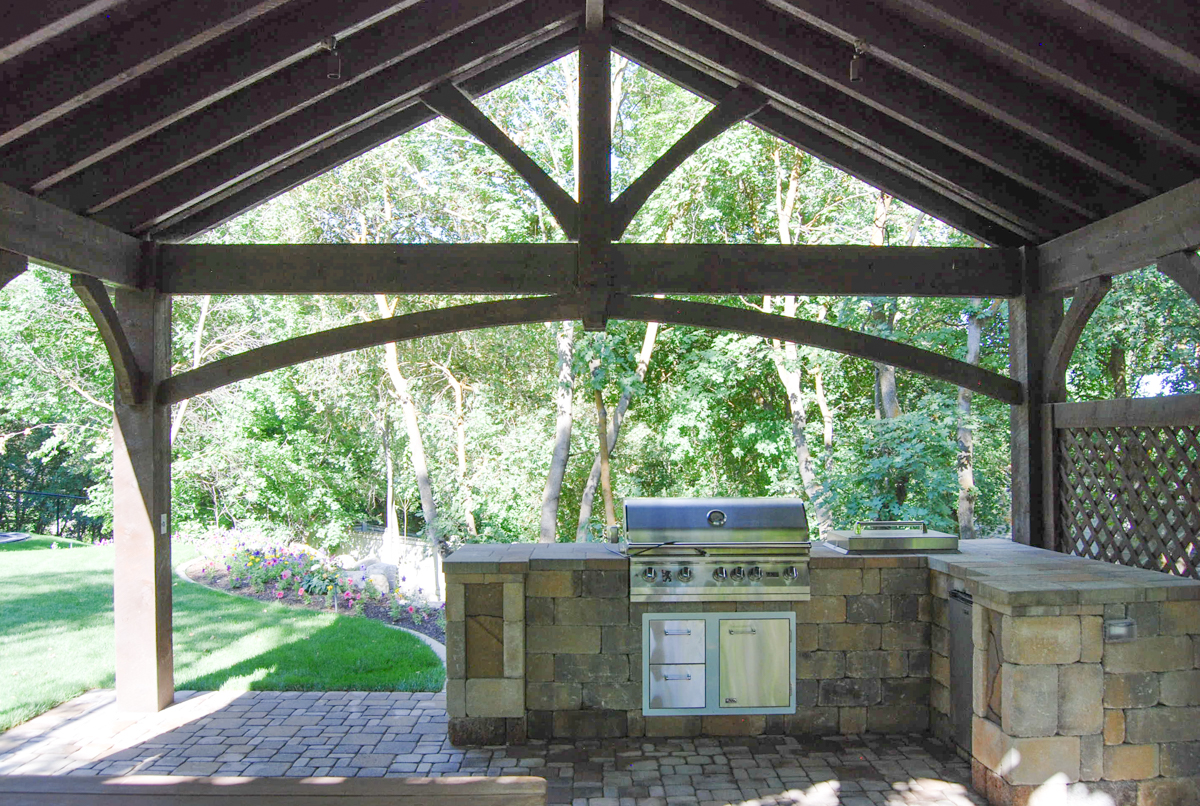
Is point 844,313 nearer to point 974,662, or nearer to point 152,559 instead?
point 974,662

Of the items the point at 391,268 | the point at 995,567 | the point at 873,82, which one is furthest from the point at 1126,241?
the point at 391,268

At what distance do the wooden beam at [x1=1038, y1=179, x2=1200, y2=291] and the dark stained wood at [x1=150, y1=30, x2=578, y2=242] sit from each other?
2.89 meters

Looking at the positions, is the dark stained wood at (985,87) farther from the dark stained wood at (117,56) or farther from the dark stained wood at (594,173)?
the dark stained wood at (117,56)

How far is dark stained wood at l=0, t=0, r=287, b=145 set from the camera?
2.92 metres

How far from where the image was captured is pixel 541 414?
36.3 feet

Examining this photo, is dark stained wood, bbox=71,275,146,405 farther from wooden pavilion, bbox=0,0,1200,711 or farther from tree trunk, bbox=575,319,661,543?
tree trunk, bbox=575,319,661,543

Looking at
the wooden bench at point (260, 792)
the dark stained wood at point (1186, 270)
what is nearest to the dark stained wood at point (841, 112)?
the dark stained wood at point (1186, 270)

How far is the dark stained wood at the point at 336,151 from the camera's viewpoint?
4594 mm

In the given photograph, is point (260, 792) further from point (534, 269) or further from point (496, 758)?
point (534, 269)

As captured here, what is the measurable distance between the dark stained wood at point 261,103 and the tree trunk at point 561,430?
20.0 feet

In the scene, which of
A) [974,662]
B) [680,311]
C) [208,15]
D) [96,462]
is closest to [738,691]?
[974,662]

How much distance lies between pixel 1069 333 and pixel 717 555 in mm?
2218

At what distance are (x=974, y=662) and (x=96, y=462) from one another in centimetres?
1332

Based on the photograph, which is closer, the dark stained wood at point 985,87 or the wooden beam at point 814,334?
the dark stained wood at point 985,87
